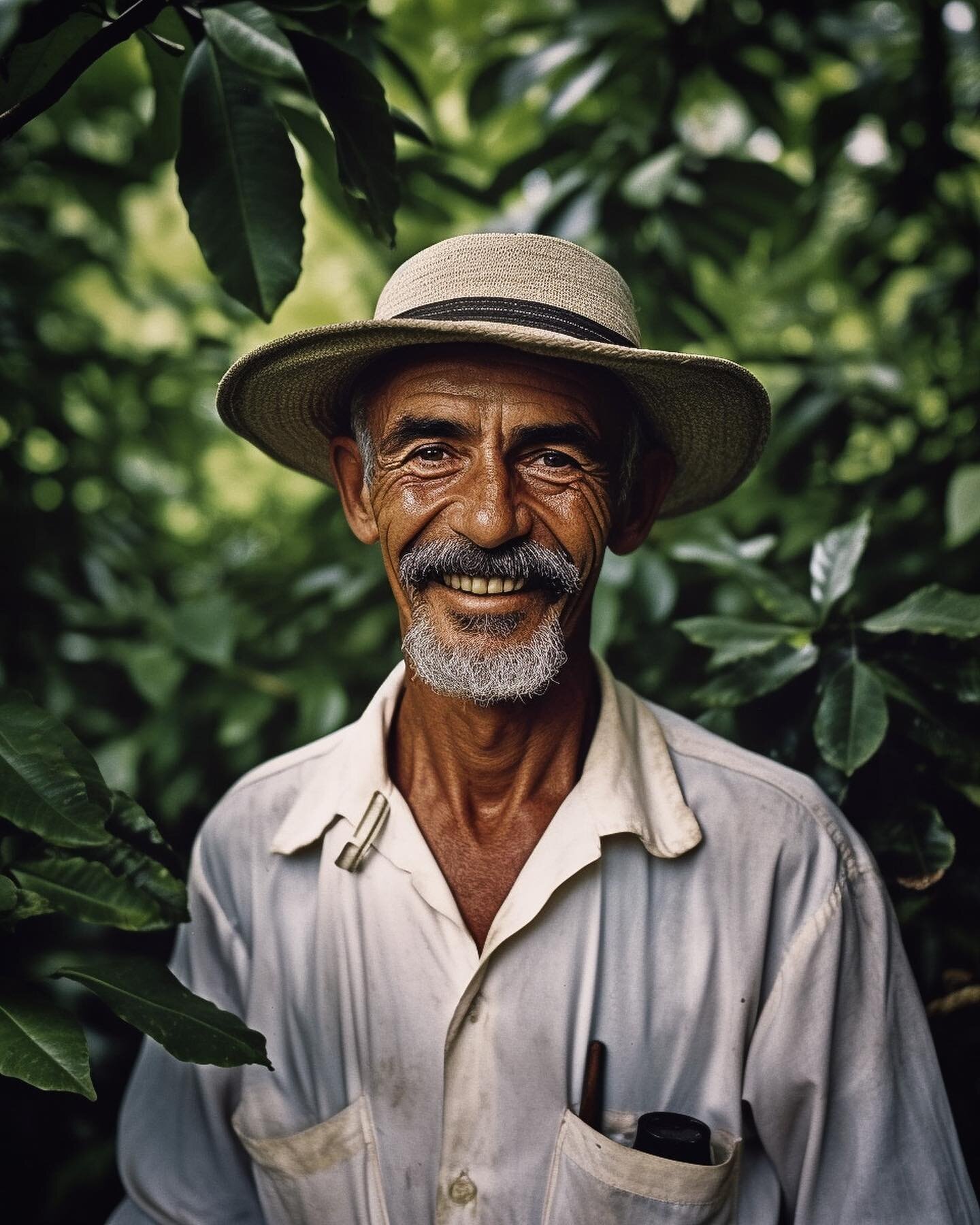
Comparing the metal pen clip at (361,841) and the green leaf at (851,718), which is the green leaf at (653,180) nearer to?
the green leaf at (851,718)

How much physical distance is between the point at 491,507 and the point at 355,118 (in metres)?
0.55

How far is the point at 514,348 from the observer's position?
4.93 feet

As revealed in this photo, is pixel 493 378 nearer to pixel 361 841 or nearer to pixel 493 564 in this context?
pixel 493 564

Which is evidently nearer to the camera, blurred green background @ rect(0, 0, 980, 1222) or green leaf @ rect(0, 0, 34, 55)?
green leaf @ rect(0, 0, 34, 55)

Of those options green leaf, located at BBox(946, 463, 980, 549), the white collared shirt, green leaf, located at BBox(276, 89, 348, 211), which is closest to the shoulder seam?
the white collared shirt

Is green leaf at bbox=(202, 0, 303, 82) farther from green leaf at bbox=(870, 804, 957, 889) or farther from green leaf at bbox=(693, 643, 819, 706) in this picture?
green leaf at bbox=(870, 804, 957, 889)

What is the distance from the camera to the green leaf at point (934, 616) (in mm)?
1733

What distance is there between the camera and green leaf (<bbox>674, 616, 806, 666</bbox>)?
1.89 metres

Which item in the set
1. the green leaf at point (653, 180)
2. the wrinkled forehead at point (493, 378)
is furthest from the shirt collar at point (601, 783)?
the green leaf at point (653, 180)

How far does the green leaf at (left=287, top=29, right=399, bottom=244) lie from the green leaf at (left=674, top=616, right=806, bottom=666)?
2.82 ft

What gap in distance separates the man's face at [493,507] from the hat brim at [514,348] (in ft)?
0.19

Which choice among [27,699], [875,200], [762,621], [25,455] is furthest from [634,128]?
[27,699]

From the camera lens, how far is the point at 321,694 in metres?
2.35

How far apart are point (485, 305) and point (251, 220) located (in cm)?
33
